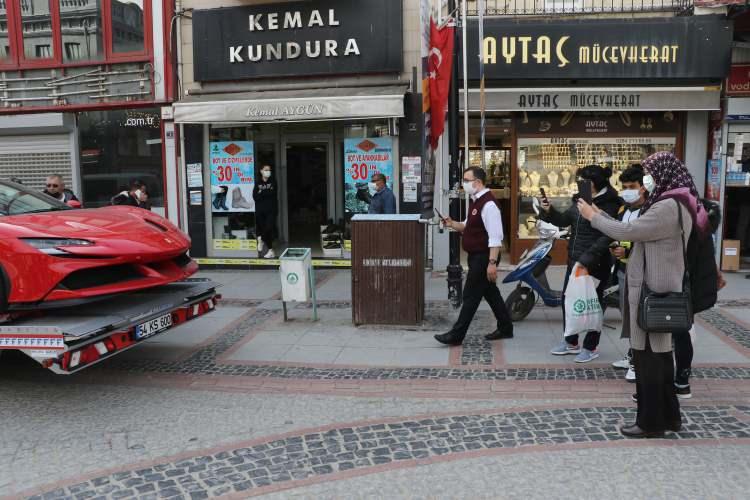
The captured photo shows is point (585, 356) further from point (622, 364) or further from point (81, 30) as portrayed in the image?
point (81, 30)

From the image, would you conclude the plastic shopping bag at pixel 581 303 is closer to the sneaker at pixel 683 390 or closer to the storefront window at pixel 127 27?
the sneaker at pixel 683 390

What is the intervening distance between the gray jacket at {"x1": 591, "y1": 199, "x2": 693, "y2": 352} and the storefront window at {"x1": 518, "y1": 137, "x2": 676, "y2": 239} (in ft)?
22.9

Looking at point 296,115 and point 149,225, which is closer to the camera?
point 149,225

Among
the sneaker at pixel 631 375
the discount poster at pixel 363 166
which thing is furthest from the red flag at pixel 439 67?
the sneaker at pixel 631 375

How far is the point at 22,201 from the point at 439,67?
5100 mm

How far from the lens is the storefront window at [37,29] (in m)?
12.7

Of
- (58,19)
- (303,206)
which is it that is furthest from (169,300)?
(58,19)

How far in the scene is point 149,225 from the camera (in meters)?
5.98

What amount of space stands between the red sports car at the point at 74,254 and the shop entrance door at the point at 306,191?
664cm

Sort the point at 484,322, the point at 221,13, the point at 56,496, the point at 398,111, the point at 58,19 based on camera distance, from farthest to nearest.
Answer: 1. the point at 58,19
2. the point at 221,13
3. the point at 398,111
4. the point at 484,322
5. the point at 56,496

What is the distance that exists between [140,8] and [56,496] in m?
10.6

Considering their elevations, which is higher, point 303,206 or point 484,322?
point 303,206

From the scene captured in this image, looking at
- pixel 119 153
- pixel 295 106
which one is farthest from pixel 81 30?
pixel 295 106

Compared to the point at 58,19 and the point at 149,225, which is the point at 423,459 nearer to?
the point at 149,225
